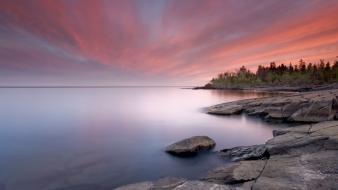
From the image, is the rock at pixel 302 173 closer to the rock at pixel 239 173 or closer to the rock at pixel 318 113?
the rock at pixel 239 173

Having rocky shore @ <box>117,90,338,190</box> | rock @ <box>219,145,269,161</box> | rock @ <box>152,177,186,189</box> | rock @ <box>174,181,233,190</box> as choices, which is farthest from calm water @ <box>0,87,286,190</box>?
rock @ <box>174,181,233,190</box>

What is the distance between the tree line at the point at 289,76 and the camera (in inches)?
3971

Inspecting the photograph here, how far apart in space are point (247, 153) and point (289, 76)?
12615 centimetres

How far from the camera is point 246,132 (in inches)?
727

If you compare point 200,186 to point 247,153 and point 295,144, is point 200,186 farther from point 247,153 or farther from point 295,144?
point 247,153

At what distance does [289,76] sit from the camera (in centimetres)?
11712

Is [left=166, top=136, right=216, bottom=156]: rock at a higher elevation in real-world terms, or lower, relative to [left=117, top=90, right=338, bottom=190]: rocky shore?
lower

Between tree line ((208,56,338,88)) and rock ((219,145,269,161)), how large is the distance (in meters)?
106

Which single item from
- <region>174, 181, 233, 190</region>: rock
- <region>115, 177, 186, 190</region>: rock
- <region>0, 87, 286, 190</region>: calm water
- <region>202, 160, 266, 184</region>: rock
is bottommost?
<region>0, 87, 286, 190</region>: calm water

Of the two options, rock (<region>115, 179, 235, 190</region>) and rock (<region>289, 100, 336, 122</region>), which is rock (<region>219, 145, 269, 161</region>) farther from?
rock (<region>289, 100, 336, 122</region>)

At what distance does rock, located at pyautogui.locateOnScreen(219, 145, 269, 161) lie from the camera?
377 inches

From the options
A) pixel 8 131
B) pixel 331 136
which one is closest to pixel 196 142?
pixel 331 136

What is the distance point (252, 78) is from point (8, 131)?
155 m

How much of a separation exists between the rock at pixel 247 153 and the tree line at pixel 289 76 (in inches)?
4160
